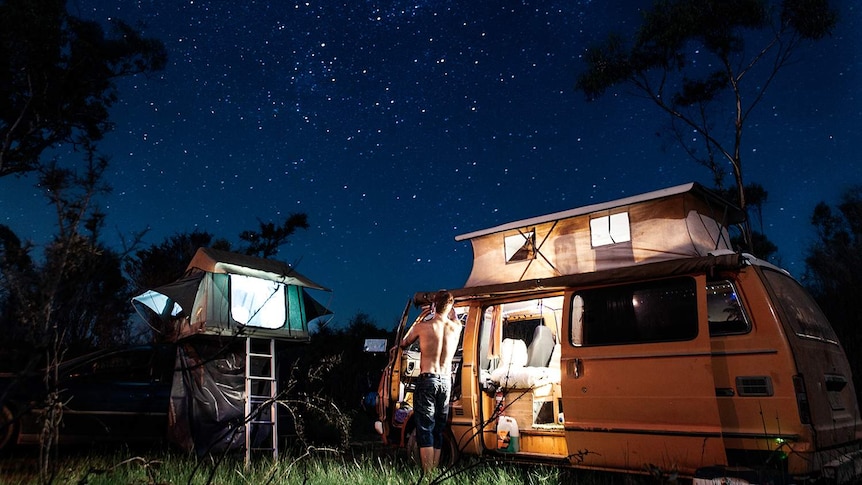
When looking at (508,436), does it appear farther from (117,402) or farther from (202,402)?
(117,402)

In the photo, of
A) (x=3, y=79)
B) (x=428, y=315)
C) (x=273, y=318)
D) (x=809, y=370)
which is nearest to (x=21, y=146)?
(x=3, y=79)

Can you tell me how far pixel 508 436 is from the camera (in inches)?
242

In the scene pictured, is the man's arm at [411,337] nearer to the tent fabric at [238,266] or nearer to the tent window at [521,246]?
the tent window at [521,246]

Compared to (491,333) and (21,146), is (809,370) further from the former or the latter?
(21,146)

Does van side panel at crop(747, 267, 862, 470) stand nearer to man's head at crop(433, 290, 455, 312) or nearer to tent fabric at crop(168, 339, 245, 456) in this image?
man's head at crop(433, 290, 455, 312)

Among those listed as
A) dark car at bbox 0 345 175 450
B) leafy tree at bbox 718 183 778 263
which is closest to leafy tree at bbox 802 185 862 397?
leafy tree at bbox 718 183 778 263

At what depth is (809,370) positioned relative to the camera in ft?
14.7

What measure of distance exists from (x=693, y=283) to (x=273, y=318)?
568cm

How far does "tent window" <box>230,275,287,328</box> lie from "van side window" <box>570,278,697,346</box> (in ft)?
Answer: 14.4

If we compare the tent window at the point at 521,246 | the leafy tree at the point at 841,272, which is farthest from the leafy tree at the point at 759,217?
the tent window at the point at 521,246

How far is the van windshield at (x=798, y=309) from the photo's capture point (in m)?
4.76

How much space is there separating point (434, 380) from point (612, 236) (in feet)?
8.85

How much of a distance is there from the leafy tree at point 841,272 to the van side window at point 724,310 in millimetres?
6267

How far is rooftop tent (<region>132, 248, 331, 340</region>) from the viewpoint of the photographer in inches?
305
